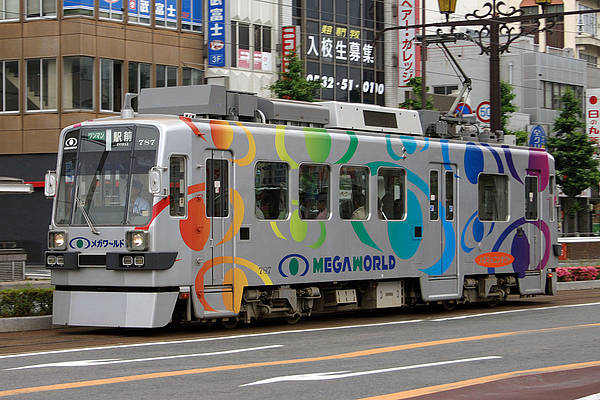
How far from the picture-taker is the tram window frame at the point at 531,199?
2248cm

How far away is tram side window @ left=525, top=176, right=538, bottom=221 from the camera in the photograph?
22484mm

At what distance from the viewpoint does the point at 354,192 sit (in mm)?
18516

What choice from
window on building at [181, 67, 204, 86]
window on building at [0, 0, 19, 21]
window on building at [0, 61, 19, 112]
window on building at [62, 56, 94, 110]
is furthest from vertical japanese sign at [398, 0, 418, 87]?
window on building at [0, 0, 19, 21]

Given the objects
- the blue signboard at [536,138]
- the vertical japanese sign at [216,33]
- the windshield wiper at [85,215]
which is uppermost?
the vertical japanese sign at [216,33]

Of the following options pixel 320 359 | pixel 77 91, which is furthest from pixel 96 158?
pixel 77 91

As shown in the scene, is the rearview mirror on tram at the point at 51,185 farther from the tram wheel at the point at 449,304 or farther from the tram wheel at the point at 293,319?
the tram wheel at the point at 449,304

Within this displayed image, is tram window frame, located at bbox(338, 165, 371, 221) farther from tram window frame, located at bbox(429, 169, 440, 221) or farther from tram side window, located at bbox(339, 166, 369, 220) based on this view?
tram window frame, located at bbox(429, 169, 440, 221)

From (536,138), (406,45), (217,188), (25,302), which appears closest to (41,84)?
(406,45)

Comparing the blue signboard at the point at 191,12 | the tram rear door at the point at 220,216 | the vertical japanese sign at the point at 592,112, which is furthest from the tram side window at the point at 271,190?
the vertical japanese sign at the point at 592,112

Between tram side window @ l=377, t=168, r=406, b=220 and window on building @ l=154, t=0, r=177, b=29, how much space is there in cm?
2722

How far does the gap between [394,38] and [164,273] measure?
4126 cm

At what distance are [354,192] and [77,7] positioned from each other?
26.5 meters

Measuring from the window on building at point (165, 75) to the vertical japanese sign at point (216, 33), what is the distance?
157cm

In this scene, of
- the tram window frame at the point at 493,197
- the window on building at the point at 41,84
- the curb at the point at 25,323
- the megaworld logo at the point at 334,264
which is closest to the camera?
the curb at the point at 25,323
